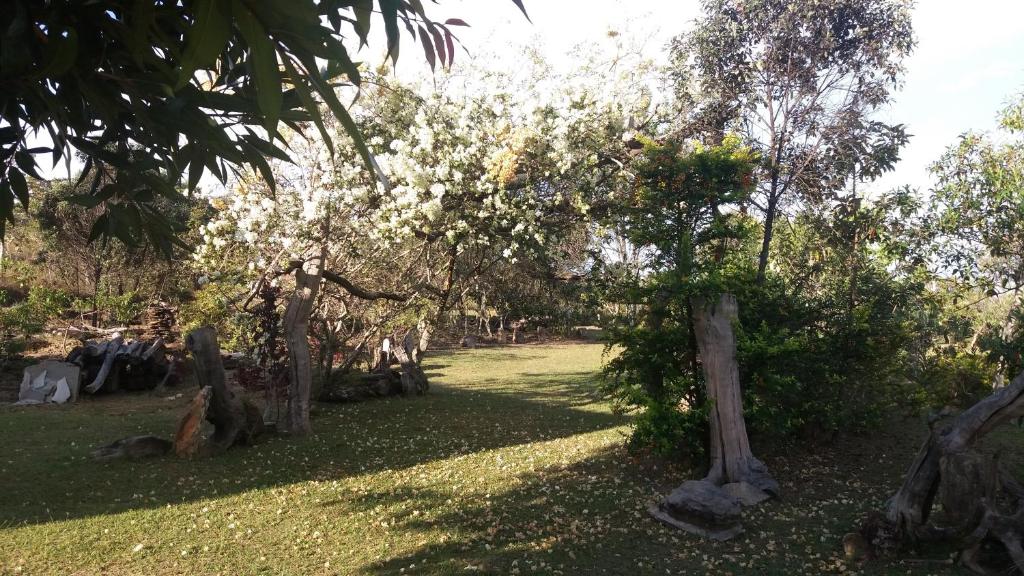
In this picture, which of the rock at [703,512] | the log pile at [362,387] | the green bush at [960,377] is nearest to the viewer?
the rock at [703,512]

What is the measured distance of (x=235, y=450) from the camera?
9.26 m

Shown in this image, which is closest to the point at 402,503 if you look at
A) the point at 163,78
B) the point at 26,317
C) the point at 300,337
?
the point at 300,337

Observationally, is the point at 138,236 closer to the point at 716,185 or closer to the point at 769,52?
the point at 716,185

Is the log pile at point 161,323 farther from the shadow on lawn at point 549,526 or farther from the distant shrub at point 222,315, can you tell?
the shadow on lawn at point 549,526

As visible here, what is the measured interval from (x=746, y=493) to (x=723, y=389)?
1112mm

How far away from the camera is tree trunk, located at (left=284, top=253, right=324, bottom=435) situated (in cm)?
1022

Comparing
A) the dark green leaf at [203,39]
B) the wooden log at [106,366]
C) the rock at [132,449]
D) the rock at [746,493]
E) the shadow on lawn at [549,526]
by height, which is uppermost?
the dark green leaf at [203,39]

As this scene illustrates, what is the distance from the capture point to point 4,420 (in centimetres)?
1075

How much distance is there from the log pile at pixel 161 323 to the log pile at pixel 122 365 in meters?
0.96

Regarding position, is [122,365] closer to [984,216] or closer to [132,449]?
[132,449]

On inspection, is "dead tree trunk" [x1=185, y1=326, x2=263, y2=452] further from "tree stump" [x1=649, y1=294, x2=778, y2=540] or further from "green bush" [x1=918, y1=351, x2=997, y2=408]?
"green bush" [x1=918, y1=351, x2=997, y2=408]

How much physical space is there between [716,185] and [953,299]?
4.82m

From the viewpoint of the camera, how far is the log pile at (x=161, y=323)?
16253 mm

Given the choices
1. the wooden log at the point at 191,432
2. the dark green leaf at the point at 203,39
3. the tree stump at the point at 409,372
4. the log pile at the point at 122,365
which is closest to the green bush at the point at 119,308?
the log pile at the point at 122,365
